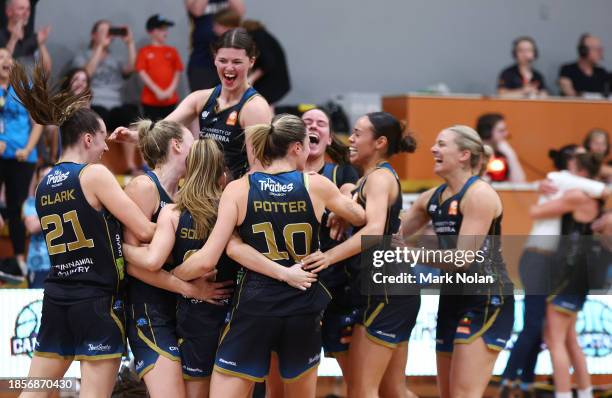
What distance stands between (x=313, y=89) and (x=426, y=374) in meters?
5.63

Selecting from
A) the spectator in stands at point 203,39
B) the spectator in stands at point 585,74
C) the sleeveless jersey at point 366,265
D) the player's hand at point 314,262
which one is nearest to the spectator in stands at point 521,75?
the spectator in stands at point 585,74

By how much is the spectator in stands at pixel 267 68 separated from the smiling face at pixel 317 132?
9.56 feet

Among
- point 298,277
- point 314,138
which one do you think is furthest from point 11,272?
point 298,277

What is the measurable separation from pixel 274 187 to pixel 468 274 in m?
1.50

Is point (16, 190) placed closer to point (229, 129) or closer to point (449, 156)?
point (229, 129)

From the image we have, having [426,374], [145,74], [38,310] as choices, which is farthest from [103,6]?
[426,374]

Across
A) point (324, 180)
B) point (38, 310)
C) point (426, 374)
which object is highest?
point (324, 180)

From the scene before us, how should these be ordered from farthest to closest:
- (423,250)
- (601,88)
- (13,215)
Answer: (601,88) → (13,215) → (423,250)

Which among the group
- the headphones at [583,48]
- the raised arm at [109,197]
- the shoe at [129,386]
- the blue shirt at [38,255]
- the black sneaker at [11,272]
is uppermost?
the headphones at [583,48]

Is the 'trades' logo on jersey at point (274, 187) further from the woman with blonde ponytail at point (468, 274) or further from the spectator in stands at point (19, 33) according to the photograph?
the spectator in stands at point (19, 33)

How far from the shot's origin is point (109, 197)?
4.74 meters

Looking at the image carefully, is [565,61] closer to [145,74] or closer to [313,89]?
[313,89]

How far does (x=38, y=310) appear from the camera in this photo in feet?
22.5

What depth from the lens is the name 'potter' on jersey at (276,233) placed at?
4711 millimetres
